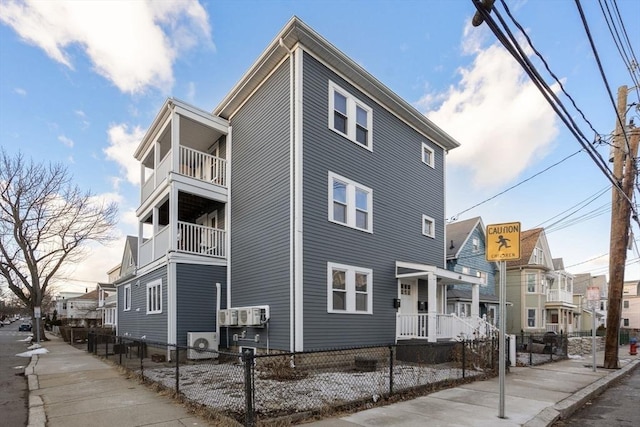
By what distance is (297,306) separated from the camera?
10.5m

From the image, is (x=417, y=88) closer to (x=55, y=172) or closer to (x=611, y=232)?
(x=611, y=232)

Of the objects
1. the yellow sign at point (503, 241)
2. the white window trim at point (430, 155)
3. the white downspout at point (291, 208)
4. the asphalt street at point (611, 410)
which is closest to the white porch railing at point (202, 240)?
the white downspout at point (291, 208)

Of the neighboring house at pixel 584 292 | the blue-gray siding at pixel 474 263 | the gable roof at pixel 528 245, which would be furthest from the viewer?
the neighboring house at pixel 584 292

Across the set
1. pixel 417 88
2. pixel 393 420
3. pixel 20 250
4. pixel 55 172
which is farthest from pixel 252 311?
pixel 20 250

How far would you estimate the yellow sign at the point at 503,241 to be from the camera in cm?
627

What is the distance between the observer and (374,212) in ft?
44.8

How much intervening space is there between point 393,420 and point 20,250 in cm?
A: 3328

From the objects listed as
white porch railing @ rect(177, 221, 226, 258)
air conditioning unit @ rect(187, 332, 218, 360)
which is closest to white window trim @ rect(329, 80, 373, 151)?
white porch railing @ rect(177, 221, 226, 258)

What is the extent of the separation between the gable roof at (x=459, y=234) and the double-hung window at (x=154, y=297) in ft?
54.7

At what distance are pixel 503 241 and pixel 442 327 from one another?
25.8 feet

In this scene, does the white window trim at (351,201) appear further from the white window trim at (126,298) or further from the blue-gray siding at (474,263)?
the blue-gray siding at (474,263)

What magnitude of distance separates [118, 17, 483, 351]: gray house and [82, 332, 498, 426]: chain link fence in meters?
0.68

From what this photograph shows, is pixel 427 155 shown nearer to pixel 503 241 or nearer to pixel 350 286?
pixel 350 286

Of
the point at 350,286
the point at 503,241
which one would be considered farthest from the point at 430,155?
the point at 503,241
